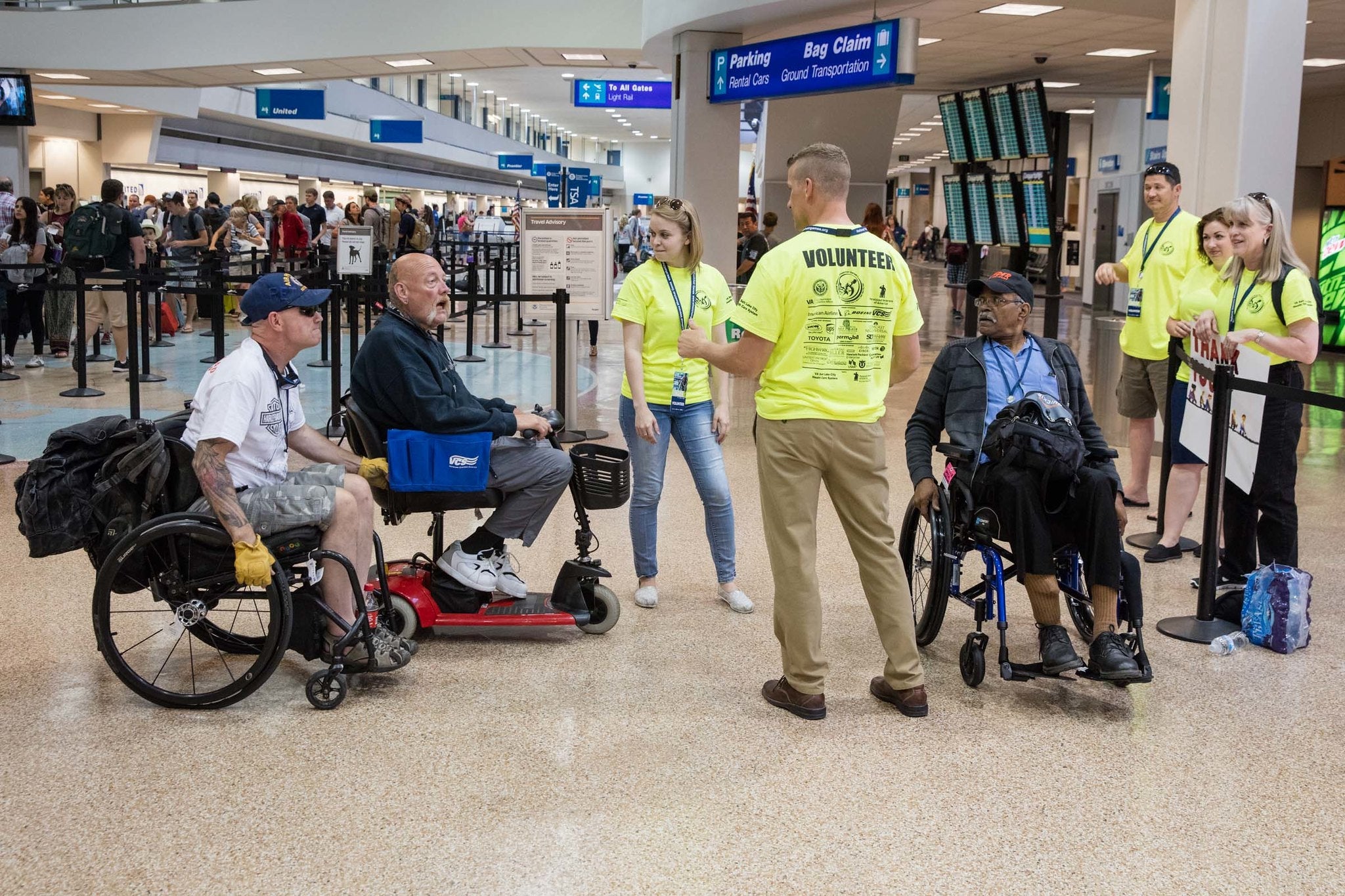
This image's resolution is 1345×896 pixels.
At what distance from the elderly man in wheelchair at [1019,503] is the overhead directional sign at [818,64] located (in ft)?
16.6

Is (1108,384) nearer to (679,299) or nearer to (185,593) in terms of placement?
(679,299)

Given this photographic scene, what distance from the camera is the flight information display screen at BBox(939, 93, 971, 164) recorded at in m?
16.6

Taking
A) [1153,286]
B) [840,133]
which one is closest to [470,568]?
[1153,286]

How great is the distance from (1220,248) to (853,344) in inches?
97.9

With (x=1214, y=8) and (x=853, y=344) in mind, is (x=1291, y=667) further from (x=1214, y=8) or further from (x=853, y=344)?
(x=1214, y=8)

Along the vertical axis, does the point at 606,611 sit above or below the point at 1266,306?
below

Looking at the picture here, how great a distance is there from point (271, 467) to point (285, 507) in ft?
0.74

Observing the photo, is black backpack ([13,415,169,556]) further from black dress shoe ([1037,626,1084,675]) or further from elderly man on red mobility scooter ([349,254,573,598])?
black dress shoe ([1037,626,1084,675])

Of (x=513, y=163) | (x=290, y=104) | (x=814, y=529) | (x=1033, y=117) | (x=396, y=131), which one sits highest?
(x=513, y=163)

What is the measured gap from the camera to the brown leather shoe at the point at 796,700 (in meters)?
3.72

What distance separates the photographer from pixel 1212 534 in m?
4.57

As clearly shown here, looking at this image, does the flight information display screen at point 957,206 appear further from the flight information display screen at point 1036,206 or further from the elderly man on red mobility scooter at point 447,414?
the elderly man on red mobility scooter at point 447,414

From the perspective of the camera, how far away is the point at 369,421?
13.5ft

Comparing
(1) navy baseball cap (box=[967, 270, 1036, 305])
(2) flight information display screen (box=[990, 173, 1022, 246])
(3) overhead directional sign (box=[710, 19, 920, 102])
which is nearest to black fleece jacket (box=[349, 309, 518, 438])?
(1) navy baseball cap (box=[967, 270, 1036, 305])
